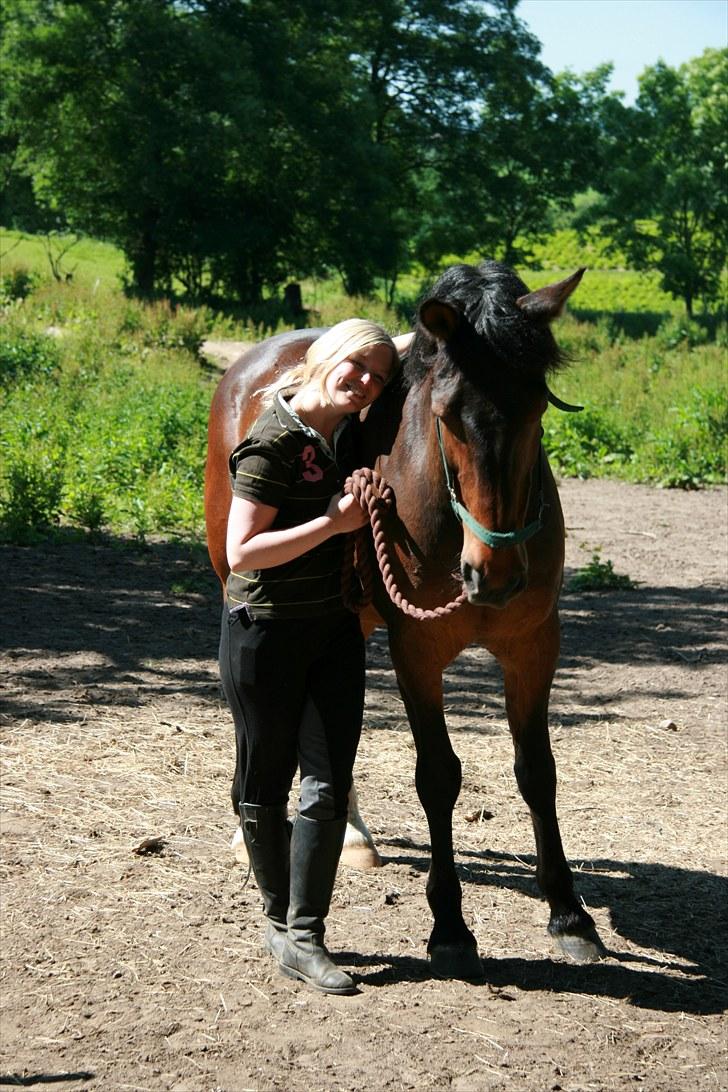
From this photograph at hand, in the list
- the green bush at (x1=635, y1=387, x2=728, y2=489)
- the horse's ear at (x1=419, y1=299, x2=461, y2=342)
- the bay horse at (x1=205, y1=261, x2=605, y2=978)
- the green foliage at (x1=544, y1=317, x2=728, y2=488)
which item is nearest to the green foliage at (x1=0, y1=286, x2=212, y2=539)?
the green foliage at (x1=544, y1=317, x2=728, y2=488)

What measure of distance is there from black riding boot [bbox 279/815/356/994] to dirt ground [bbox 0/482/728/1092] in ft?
0.23

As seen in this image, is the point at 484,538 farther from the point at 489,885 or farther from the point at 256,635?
the point at 489,885

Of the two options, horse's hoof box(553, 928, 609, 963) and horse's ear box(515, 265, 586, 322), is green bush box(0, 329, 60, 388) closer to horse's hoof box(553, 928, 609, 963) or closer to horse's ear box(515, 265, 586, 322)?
horse's hoof box(553, 928, 609, 963)

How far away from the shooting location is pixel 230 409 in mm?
4926

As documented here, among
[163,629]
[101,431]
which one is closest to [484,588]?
[163,629]

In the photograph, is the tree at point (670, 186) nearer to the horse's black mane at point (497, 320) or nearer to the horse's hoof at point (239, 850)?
the horse's hoof at point (239, 850)

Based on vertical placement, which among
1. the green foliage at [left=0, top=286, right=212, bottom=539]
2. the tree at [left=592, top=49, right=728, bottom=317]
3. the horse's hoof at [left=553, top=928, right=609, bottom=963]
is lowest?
the horse's hoof at [left=553, top=928, right=609, bottom=963]

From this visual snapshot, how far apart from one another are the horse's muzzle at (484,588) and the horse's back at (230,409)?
77.1 inches

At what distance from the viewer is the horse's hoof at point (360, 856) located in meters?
4.24

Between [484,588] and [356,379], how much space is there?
0.68 metres

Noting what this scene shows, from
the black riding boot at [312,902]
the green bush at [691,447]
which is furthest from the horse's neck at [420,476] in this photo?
the green bush at [691,447]

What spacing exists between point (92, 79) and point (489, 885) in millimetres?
28848

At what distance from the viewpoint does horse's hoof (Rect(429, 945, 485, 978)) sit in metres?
3.37

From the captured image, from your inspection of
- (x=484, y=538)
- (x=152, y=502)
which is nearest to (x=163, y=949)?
(x=484, y=538)
